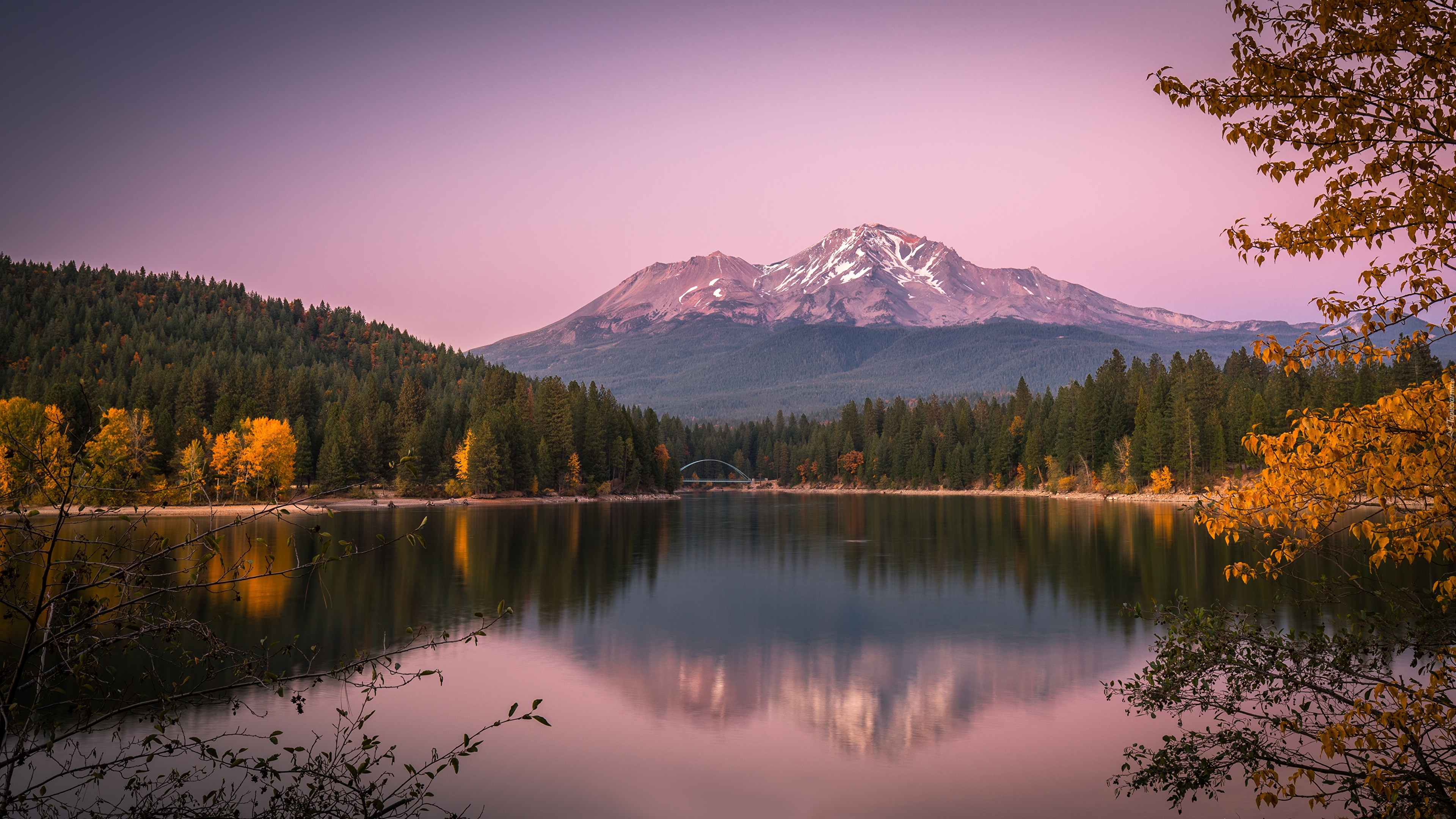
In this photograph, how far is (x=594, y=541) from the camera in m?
60.5

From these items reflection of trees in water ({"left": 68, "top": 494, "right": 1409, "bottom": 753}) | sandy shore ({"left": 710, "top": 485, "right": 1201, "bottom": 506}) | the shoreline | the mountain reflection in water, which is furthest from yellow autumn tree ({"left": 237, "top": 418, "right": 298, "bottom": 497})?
sandy shore ({"left": 710, "top": 485, "right": 1201, "bottom": 506})

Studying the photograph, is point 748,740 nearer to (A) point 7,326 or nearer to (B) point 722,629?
(B) point 722,629

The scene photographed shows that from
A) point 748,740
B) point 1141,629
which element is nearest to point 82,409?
point 748,740

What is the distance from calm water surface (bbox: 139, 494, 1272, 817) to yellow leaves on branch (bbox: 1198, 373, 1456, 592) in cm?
703

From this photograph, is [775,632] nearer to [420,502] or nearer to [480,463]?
[480,463]

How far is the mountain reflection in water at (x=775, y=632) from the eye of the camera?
55.9 ft

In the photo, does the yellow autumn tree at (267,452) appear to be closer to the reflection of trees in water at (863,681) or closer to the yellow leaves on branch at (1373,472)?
the reflection of trees in water at (863,681)

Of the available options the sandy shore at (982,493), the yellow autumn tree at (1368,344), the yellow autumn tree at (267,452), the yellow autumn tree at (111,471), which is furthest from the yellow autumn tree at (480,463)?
the yellow autumn tree at (1368,344)

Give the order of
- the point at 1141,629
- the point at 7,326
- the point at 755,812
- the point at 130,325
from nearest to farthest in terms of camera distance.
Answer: the point at 755,812 < the point at 1141,629 < the point at 7,326 < the point at 130,325

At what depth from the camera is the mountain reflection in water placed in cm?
1705

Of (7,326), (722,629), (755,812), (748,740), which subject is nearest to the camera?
(755,812)

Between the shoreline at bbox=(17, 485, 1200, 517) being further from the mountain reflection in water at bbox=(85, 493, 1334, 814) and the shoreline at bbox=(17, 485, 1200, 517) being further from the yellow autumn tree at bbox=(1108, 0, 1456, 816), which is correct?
the yellow autumn tree at bbox=(1108, 0, 1456, 816)

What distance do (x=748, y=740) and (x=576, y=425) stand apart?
333 feet

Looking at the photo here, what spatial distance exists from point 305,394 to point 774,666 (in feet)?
361
